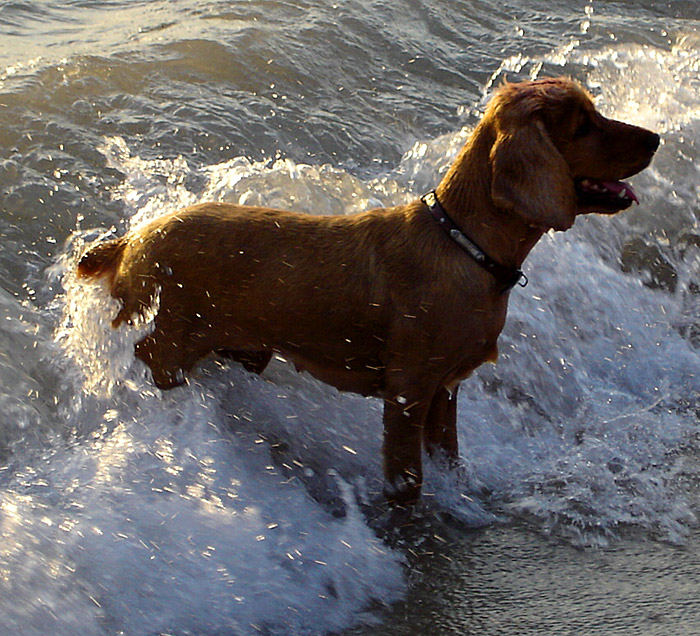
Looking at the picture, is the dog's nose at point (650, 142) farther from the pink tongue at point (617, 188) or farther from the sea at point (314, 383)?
the sea at point (314, 383)

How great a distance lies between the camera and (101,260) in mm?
3721

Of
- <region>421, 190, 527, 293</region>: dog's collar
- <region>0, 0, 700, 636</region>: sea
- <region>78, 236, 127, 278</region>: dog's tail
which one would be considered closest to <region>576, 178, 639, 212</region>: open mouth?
<region>421, 190, 527, 293</region>: dog's collar

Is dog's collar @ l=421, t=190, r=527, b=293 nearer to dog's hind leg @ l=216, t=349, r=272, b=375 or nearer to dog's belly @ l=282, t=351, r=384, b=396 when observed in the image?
dog's belly @ l=282, t=351, r=384, b=396

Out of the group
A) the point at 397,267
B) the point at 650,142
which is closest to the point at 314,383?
the point at 397,267

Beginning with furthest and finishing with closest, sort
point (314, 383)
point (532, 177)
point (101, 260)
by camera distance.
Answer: point (314, 383), point (101, 260), point (532, 177)

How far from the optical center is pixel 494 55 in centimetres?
724

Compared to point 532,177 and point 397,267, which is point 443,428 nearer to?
point 397,267

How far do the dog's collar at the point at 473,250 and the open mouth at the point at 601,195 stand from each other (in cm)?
33

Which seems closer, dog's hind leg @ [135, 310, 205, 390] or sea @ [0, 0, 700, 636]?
sea @ [0, 0, 700, 636]

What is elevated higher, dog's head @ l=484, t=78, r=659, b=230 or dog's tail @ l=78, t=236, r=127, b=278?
dog's head @ l=484, t=78, r=659, b=230

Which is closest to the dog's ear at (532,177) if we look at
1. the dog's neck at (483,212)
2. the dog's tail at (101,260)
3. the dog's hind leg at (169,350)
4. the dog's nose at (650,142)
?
the dog's neck at (483,212)

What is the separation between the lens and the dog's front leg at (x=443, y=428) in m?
3.77

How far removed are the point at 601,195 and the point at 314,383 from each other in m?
1.51

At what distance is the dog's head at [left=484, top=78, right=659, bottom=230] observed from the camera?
312 cm
